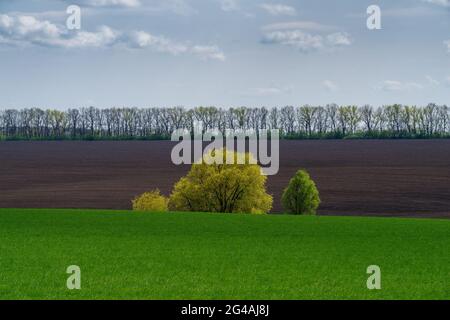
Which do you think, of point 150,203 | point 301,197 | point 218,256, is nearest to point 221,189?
point 150,203

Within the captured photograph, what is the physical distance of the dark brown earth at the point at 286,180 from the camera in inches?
2943

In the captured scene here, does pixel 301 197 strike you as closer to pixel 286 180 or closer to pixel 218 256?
pixel 286 180

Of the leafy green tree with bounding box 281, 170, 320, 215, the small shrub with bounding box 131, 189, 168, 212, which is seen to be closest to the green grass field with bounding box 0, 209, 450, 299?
the small shrub with bounding box 131, 189, 168, 212

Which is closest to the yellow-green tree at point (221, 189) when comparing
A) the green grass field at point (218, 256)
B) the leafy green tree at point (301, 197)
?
the leafy green tree at point (301, 197)

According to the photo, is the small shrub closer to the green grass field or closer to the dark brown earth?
the dark brown earth

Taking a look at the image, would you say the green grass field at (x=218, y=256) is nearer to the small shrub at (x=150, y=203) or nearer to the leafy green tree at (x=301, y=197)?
the small shrub at (x=150, y=203)

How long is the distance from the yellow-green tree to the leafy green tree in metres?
4.16

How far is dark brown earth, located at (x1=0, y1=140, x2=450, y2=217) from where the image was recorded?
74.8 m

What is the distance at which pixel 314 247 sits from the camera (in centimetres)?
2842

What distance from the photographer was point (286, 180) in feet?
325

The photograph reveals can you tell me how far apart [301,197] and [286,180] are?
32043mm
